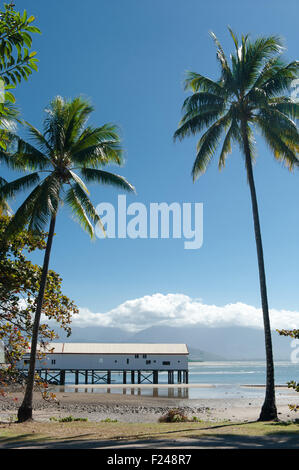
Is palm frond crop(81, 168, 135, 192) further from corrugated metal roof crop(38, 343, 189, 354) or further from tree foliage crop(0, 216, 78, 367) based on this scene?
corrugated metal roof crop(38, 343, 189, 354)

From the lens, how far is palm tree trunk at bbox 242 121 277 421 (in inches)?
666

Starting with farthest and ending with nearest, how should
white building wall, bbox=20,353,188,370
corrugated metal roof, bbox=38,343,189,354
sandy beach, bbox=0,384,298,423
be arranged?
corrugated metal roof, bbox=38,343,189,354 < white building wall, bbox=20,353,188,370 < sandy beach, bbox=0,384,298,423

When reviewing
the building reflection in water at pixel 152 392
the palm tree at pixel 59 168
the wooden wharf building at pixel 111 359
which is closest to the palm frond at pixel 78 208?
the palm tree at pixel 59 168

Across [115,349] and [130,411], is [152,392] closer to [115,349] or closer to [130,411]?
[115,349]

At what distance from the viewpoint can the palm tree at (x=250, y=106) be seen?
1828 centimetres

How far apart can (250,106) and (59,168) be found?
918cm

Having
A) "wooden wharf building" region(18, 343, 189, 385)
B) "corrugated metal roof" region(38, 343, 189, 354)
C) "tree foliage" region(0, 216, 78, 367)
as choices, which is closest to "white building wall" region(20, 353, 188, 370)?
"wooden wharf building" region(18, 343, 189, 385)

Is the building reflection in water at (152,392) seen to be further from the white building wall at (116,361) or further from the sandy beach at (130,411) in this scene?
the sandy beach at (130,411)

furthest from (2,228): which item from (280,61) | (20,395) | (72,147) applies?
(20,395)

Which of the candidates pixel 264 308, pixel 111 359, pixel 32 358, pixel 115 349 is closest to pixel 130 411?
pixel 32 358
